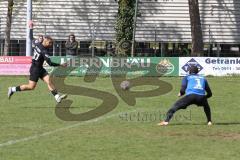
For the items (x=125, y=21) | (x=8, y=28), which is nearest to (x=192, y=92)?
(x=125, y=21)

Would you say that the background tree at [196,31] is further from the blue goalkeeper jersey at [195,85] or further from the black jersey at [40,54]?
the blue goalkeeper jersey at [195,85]

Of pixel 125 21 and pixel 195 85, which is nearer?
pixel 195 85

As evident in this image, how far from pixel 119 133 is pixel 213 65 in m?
18.4

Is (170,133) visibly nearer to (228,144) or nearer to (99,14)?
(228,144)

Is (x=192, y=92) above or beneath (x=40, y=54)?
beneath

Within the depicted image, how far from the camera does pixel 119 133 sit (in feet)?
38.8

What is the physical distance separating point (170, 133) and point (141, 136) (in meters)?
0.65

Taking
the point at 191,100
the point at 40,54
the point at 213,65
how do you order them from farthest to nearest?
the point at 213,65 < the point at 40,54 < the point at 191,100

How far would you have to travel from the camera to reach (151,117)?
14.5 meters

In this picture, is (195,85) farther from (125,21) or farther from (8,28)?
(8,28)

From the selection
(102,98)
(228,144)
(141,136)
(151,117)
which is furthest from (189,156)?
(102,98)

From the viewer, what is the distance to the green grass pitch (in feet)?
31.4

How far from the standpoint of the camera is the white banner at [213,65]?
96.2 feet

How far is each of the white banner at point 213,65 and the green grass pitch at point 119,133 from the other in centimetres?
1096
